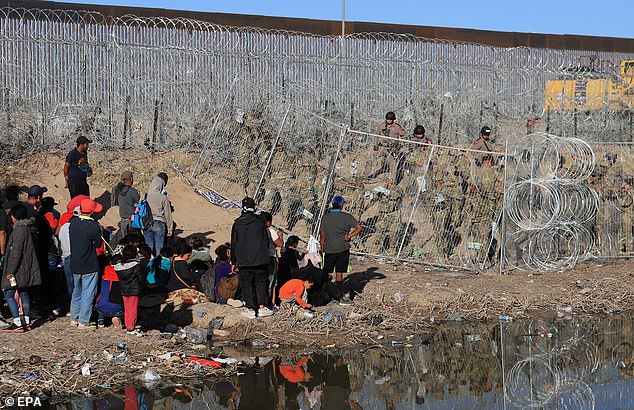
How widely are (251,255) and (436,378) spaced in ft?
9.58

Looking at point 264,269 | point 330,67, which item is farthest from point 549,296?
point 330,67

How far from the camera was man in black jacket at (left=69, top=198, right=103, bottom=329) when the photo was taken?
34.6ft

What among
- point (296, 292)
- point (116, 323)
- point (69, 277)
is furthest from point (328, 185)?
point (116, 323)

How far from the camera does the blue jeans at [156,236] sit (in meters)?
13.7

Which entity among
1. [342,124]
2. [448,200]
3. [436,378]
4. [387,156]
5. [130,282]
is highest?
[342,124]

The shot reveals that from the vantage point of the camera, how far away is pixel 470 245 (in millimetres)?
15000

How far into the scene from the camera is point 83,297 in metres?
10.7

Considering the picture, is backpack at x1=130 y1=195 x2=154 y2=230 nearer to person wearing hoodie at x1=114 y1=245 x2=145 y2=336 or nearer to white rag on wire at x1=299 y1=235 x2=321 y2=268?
white rag on wire at x1=299 y1=235 x2=321 y2=268

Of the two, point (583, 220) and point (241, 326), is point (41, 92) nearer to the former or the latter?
point (241, 326)

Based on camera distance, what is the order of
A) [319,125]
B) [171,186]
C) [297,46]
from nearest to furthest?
[171,186] < [319,125] < [297,46]

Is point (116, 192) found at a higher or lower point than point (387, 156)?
lower

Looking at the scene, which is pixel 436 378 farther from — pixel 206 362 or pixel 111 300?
pixel 111 300

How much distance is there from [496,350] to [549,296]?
9.69 feet

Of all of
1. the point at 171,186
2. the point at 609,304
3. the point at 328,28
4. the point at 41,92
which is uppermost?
the point at 328,28
